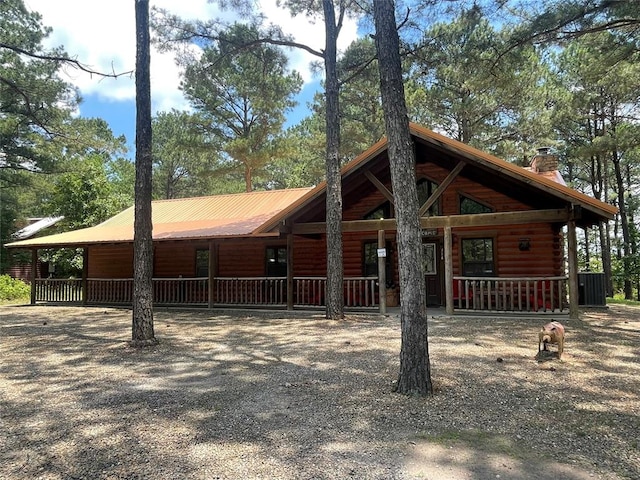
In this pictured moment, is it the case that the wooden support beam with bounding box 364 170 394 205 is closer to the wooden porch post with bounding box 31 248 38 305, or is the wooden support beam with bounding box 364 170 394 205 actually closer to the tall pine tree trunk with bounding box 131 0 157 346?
the tall pine tree trunk with bounding box 131 0 157 346

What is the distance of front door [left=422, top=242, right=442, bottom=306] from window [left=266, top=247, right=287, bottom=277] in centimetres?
519

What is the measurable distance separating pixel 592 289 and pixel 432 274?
471 cm

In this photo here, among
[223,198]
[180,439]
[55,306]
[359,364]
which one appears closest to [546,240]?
[359,364]

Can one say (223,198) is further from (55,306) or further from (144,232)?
(144,232)

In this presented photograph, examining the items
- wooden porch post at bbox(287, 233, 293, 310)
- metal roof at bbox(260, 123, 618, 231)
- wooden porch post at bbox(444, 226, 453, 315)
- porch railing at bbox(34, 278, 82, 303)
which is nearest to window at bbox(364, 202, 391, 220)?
metal roof at bbox(260, 123, 618, 231)

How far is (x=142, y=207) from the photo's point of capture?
8.15m

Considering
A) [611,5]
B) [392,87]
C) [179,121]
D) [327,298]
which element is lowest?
[327,298]

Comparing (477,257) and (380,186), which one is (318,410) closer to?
(380,186)

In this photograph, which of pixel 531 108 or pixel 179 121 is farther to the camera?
pixel 179 121

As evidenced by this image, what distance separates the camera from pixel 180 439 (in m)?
3.84

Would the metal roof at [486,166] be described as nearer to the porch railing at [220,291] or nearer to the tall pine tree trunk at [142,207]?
the porch railing at [220,291]

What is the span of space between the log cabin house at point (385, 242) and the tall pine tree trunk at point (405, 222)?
5.40 m

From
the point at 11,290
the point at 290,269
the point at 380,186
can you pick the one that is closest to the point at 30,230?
the point at 11,290

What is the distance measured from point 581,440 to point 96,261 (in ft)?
64.9
